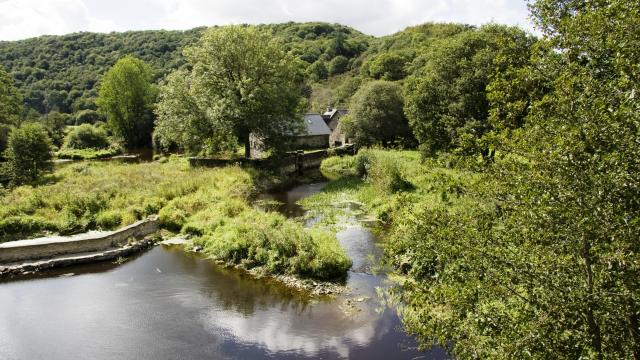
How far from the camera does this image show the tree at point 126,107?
7000 cm

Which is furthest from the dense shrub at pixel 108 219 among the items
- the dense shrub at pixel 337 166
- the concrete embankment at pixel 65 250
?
the dense shrub at pixel 337 166

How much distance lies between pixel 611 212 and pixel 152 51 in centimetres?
15420

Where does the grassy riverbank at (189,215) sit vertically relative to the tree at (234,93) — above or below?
below

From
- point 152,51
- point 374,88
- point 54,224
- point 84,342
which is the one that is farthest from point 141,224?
point 152,51

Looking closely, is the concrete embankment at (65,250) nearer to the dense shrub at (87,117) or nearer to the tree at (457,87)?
the tree at (457,87)

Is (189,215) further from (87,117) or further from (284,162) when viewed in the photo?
(87,117)

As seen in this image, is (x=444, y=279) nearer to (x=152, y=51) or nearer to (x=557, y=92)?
(x=557, y=92)

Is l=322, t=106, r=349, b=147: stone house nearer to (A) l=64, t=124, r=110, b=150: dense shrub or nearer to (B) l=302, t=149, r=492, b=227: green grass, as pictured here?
(B) l=302, t=149, r=492, b=227: green grass

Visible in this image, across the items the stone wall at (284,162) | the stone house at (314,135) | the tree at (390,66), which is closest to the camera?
the stone wall at (284,162)

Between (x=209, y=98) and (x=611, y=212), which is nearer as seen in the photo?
(x=611, y=212)

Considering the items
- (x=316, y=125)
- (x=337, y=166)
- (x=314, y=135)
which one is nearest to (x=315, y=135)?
(x=314, y=135)

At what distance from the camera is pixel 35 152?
33.2m

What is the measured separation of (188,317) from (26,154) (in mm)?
26221

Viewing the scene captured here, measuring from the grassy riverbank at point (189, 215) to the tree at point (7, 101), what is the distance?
29.4 metres
